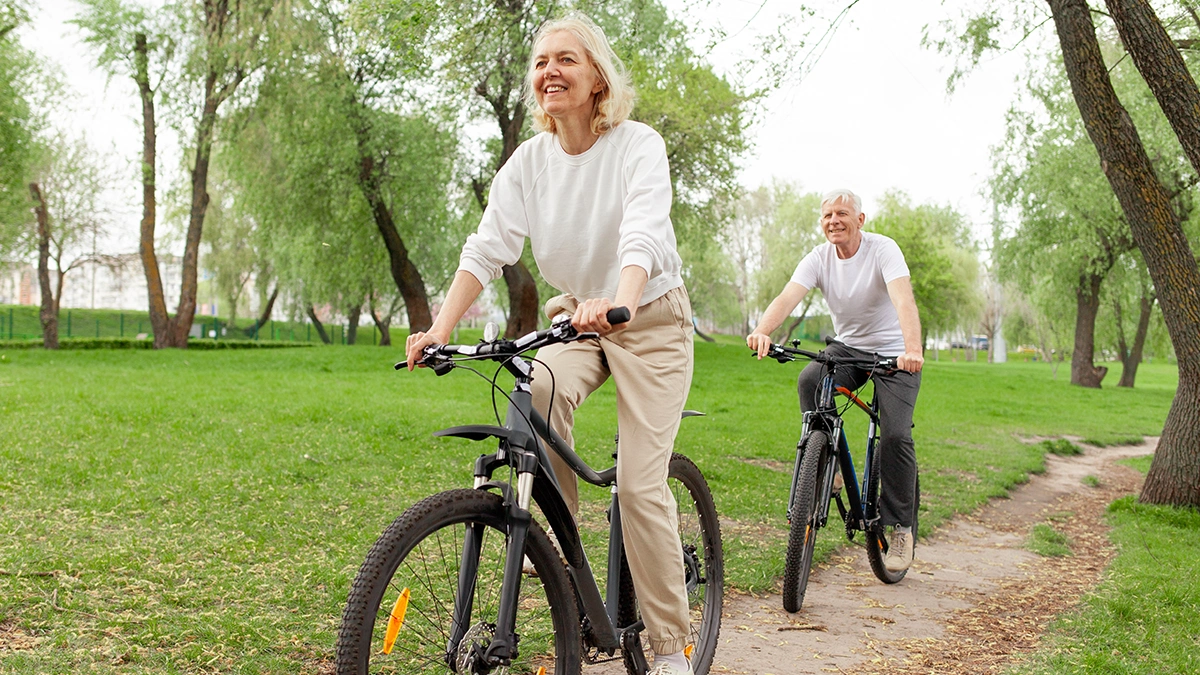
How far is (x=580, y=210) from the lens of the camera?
2.98 meters

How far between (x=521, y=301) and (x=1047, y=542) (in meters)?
17.4

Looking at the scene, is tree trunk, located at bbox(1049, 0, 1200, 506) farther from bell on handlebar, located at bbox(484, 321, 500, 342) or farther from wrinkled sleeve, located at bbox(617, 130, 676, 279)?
bell on handlebar, located at bbox(484, 321, 500, 342)

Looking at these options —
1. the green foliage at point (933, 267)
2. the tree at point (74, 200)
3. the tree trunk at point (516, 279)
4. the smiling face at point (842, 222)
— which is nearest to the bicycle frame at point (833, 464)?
the smiling face at point (842, 222)

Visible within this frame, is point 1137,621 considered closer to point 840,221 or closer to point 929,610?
point 929,610

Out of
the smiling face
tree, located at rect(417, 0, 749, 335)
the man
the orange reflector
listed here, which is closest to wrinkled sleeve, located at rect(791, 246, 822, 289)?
the man

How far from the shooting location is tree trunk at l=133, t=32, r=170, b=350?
76.1 feet

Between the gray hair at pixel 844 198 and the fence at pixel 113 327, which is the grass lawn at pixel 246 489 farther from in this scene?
the fence at pixel 113 327

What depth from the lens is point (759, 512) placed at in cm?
729

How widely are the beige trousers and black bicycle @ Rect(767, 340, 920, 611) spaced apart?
173 centimetres

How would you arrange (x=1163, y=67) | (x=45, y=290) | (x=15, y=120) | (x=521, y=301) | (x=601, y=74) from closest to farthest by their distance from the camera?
(x=601, y=74)
(x=1163, y=67)
(x=15, y=120)
(x=521, y=301)
(x=45, y=290)

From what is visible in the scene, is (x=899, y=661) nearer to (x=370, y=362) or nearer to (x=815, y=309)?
(x=370, y=362)

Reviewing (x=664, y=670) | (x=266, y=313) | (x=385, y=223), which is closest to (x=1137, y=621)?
(x=664, y=670)

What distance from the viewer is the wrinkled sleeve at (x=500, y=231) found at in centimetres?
299

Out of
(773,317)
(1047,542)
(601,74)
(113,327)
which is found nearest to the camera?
(601,74)
